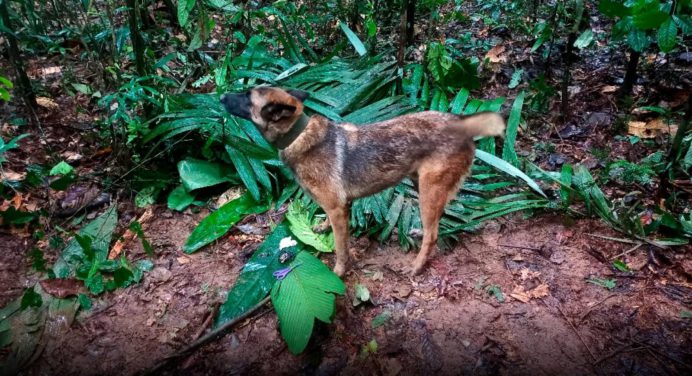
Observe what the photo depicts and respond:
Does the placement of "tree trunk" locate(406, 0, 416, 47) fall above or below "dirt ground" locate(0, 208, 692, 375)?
above

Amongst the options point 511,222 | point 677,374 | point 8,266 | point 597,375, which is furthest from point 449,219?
point 8,266

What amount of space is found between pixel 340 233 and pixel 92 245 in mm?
2514

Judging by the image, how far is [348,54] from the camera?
22.6ft

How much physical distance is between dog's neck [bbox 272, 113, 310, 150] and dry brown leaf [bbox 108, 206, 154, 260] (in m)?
2.09

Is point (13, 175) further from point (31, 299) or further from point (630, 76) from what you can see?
point (630, 76)

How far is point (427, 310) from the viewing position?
3525 millimetres

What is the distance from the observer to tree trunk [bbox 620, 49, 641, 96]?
5.22 meters

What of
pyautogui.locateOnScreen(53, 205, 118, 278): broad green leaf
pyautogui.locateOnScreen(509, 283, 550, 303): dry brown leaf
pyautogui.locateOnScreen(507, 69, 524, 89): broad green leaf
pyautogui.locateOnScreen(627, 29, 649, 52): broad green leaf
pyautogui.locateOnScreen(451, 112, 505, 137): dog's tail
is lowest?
pyautogui.locateOnScreen(509, 283, 550, 303): dry brown leaf

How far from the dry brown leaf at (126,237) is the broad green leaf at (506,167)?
378 centimetres

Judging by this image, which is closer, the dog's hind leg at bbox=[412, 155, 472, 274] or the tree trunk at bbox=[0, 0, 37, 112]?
the dog's hind leg at bbox=[412, 155, 472, 274]

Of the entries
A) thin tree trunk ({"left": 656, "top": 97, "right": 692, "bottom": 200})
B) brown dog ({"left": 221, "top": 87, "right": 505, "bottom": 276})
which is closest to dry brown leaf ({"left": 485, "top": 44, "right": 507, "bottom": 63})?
thin tree trunk ({"left": 656, "top": 97, "right": 692, "bottom": 200})

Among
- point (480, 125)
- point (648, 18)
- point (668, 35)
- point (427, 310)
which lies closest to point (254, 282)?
point (427, 310)

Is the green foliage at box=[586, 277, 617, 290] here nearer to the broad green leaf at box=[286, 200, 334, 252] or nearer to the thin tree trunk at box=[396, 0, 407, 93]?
the broad green leaf at box=[286, 200, 334, 252]

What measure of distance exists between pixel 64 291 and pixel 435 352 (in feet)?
10.6
